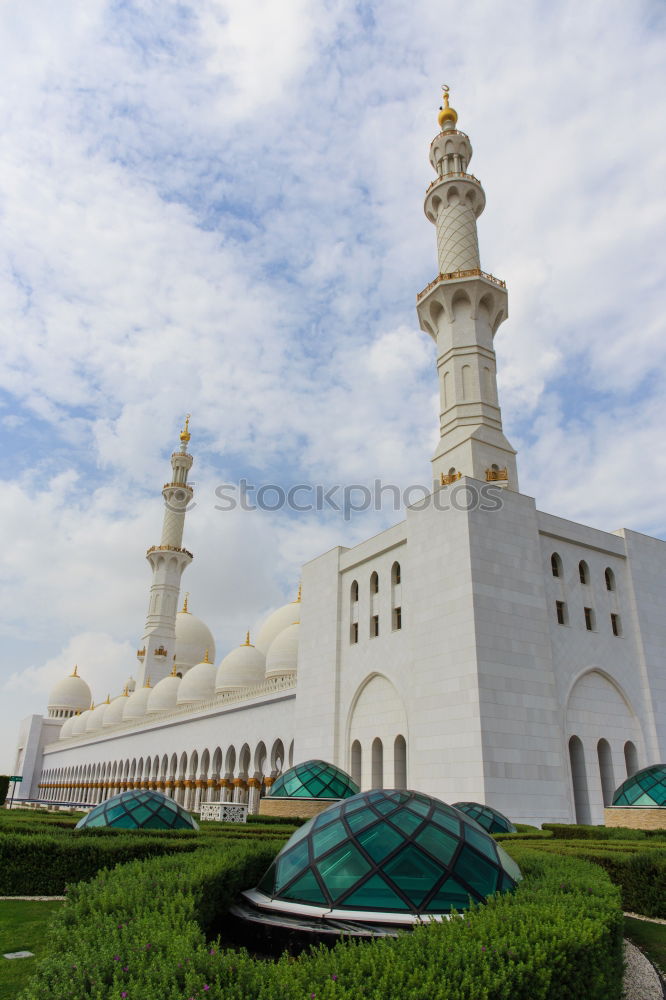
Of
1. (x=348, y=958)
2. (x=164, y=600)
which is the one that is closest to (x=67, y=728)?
(x=164, y=600)

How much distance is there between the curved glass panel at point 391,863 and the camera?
587cm

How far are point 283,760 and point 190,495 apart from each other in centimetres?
2731

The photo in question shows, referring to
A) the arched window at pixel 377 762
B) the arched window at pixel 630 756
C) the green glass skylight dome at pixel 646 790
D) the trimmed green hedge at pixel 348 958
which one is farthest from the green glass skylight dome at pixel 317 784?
the trimmed green hedge at pixel 348 958

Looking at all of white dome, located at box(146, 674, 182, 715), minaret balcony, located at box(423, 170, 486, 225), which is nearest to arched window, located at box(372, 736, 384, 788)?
minaret balcony, located at box(423, 170, 486, 225)

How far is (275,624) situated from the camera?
1614 inches

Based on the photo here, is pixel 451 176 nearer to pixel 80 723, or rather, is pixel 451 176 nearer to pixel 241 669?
pixel 241 669

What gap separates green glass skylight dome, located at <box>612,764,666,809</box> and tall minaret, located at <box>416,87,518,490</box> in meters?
10.1

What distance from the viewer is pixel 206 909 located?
5.92 m

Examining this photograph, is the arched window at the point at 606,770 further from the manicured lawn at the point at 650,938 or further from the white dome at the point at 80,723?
the white dome at the point at 80,723

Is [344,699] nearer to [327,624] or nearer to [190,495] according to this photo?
[327,624]

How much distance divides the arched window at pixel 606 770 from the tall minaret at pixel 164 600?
35039mm

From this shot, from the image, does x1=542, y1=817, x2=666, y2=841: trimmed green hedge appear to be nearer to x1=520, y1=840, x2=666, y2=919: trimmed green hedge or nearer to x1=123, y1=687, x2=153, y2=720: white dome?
x1=520, y1=840, x2=666, y2=919: trimmed green hedge

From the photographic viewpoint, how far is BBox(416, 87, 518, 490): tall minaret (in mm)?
24953

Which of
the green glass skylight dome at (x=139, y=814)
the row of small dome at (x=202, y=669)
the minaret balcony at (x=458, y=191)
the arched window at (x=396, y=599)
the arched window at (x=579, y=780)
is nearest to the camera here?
the green glass skylight dome at (x=139, y=814)
